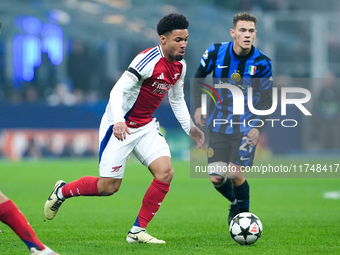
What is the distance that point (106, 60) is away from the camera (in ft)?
80.5

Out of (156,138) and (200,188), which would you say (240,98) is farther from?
(200,188)

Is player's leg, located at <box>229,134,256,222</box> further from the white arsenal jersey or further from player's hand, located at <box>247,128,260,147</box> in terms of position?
the white arsenal jersey

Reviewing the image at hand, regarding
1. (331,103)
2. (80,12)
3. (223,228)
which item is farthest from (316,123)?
(223,228)

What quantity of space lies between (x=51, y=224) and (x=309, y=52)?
1909 centimetres

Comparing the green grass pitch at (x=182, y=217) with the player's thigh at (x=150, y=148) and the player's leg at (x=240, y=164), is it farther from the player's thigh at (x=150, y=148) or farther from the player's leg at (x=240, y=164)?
the player's thigh at (x=150, y=148)

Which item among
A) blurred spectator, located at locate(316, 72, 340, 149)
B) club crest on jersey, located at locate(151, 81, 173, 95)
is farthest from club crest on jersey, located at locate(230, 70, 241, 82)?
blurred spectator, located at locate(316, 72, 340, 149)

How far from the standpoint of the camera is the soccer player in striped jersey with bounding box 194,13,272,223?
310 inches

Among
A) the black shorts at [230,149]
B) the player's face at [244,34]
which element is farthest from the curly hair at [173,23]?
the black shorts at [230,149]

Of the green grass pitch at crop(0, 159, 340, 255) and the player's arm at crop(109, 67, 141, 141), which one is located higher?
the player's arm at crop(109, 67, 141, 141)

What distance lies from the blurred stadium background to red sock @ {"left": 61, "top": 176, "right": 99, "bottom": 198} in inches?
500

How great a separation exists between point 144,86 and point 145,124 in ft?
1.32

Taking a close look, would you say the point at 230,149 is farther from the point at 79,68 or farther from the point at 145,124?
the point at 79,68

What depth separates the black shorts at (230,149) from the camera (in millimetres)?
7930

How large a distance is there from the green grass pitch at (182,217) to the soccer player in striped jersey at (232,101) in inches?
24.9
